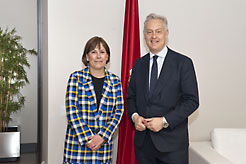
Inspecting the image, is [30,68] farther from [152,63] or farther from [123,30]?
[152,63]

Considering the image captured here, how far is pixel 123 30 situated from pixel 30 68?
206 centimetres

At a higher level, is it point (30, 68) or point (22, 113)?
point (30, 68)

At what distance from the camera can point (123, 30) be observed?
3160 millimetres

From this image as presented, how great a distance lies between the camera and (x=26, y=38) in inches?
179

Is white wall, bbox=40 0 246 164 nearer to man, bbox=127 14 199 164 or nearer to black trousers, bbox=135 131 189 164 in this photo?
man, bbox=127 14 199 164

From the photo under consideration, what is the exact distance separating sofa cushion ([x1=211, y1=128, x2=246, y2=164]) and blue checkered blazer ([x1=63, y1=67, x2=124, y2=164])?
1.03 m

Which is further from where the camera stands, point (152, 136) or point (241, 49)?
point (241, 49)

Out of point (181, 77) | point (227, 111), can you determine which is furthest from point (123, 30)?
point (227, 111)

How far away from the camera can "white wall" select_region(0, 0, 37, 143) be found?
4453mm

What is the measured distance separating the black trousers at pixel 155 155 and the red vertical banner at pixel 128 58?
0.72m

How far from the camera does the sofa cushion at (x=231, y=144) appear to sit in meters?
2.69

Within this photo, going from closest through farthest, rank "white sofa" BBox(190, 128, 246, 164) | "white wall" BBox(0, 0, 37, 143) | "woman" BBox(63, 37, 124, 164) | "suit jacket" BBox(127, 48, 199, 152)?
"suit jacket" BBox(127, 48, 199, 152) < "woman" BBox(63, 37, 124, 164) < "white sofa" BBox(190, 128, 246, 164) < "white wall" BBox(0, 0, 37, 143)

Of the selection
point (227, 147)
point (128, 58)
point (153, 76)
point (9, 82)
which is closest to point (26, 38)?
point (9, 82)

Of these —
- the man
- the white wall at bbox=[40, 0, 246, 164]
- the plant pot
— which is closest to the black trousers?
the man
